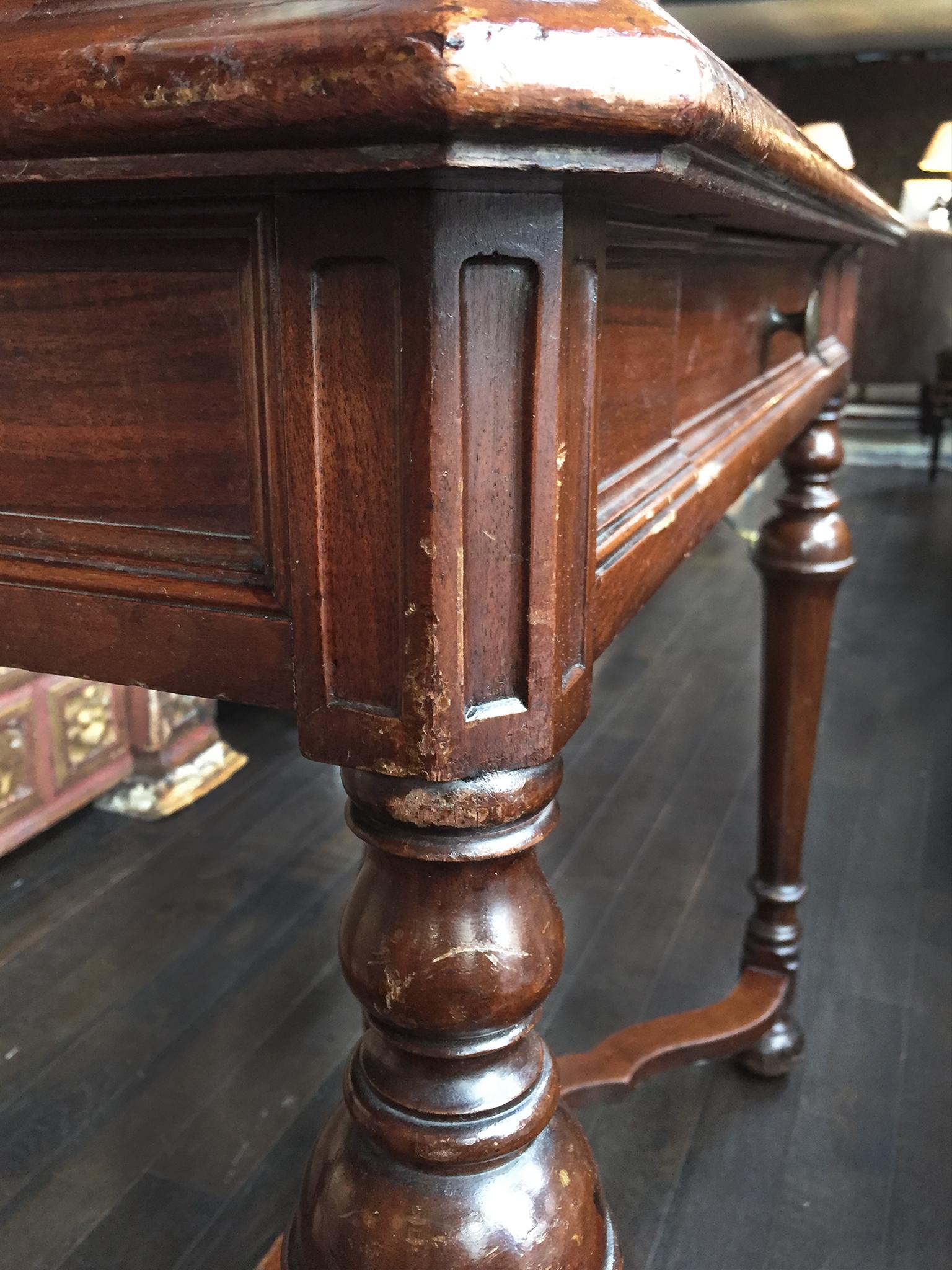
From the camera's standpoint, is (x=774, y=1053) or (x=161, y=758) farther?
(x=161, y=758)

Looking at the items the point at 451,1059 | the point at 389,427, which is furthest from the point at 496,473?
the point at 451,1059

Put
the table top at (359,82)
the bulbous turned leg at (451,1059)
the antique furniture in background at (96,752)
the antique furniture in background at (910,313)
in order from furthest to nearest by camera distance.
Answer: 1. the antique furniture in background at (910,313)
2. the antique furniture in background at (96,752)
3. the bulbous turned leg at (451,1059)
4. the table top at (359,82)

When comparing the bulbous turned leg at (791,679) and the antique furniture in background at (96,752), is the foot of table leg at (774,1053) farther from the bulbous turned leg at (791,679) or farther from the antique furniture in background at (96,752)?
the antique furniture in background at (96,752)

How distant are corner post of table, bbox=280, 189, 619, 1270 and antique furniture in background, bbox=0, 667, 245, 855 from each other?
1211 millimetres

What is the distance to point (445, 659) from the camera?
30 cm

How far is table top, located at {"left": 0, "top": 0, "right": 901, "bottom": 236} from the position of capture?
0.76 ft

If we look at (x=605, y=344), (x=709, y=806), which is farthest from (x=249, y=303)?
(x=709, y=806)

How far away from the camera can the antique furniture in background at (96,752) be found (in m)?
1.49

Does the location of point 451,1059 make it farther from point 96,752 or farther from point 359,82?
point 96,752

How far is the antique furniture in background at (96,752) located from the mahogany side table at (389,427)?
120 centimetres

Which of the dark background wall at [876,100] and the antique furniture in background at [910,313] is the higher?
the dark background wall at [876,100]

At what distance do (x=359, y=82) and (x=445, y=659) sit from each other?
14 cm

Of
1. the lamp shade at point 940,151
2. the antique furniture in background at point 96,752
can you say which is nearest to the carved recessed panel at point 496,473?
the antique furniture in background at point 96,752

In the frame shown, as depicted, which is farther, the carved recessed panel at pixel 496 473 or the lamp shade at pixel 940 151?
the lamp shade at pixel 940 151
